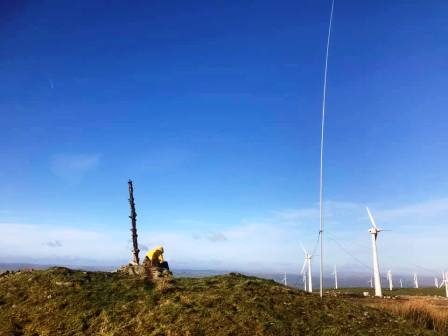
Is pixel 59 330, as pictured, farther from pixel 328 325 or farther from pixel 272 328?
pixel 328 325

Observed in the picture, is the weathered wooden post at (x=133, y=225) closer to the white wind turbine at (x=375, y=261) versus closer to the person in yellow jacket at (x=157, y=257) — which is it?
the person in yellow jacket at (x=157, y=257)

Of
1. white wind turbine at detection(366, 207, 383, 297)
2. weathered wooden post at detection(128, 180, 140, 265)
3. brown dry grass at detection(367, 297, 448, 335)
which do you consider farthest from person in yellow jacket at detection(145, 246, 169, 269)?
white wind turbine at detection(366, 207, 383, 297)

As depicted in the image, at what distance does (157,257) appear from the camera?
1213 inches

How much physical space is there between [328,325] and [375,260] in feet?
174

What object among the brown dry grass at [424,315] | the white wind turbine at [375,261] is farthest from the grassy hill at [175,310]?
the white wind turbine at [375,261]

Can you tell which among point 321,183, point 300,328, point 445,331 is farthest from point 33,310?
point 445,331

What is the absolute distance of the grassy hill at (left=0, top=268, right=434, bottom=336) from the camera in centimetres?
1842

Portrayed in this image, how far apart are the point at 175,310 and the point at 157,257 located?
37.4ft

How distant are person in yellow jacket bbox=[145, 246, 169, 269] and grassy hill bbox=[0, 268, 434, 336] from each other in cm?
519

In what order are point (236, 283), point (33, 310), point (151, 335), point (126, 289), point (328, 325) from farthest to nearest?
point (236, 283), point (126, 289), point (33, 310), point (328, 325), point (151, 335)

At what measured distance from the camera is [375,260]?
68188 mm

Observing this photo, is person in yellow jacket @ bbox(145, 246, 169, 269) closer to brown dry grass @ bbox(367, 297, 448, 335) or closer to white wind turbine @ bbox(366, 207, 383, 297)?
brown dry grass @ bbox(367, 297, 448, 335)

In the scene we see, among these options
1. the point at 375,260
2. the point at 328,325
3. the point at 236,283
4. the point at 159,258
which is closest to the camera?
the point at 328,325

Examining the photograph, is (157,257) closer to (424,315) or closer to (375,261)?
(424,315)
